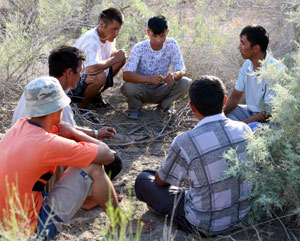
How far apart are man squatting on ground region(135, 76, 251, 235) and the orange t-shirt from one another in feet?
2.22

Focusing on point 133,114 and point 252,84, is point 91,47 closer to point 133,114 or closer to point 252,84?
point 133,114

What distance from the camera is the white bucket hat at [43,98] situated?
267 cm

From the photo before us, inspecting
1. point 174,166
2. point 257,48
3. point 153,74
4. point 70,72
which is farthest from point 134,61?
point 174,166

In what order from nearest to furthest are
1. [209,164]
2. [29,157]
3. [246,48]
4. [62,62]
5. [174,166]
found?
1. [29,157]
2. [209,164]
3. [174,166]
4. [62,62]
5. [246,48]

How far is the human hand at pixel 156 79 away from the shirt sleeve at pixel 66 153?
2.38m

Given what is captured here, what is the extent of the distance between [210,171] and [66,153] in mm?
924

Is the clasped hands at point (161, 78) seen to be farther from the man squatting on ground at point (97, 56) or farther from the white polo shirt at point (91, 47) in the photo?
the white polo shirt at point (91, 47)

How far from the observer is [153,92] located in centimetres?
533

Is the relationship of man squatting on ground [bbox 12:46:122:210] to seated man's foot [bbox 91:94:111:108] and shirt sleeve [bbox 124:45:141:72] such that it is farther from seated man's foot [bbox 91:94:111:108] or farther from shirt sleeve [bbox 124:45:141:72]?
seated man's foot [bbox 91:94:111:108]

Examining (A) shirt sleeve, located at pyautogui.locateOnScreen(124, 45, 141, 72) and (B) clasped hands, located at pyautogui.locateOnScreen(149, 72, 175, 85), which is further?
(A) shirt sleeve, located at pyautogui.locateOnScreen(124, 45, 141, 72)

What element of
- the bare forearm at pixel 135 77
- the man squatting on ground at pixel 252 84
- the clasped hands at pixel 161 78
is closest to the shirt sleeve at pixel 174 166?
the man squatting on ground at pixel 252 84

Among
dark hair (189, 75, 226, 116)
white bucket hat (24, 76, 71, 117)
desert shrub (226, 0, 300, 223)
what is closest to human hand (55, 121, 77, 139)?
white bucket hat (24, 76, 71, 117)

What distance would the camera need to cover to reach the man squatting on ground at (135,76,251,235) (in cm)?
279

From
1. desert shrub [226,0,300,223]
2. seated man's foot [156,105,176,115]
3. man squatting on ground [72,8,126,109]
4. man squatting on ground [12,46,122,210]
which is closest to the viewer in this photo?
desert shrub [226,0,300,223]
